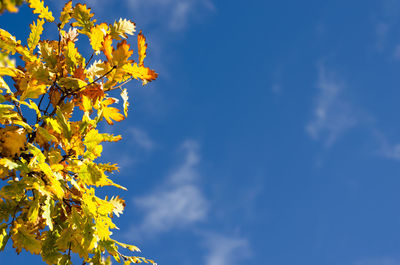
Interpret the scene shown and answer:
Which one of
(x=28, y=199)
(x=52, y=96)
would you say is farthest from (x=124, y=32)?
(x=28, y=199)

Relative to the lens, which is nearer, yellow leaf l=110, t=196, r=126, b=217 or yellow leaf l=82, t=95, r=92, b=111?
yellow leaf l=82, t=95, r=92, b=111

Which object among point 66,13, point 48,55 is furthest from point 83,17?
point 48,55

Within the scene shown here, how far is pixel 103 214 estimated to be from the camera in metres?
2.91

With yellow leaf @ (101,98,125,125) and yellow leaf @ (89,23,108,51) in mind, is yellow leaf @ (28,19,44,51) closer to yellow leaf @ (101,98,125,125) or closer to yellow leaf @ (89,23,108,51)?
yellow leaf @ (89,23,108,51)

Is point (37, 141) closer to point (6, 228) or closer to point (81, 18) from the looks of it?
point (6, 228)

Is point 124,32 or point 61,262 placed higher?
point 124,32

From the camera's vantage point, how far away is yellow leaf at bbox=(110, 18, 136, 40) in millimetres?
3149

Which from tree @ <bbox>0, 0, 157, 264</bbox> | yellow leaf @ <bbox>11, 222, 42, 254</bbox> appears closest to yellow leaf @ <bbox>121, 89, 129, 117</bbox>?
tree @ <bbox>0, 0, 157, 264</bbox>

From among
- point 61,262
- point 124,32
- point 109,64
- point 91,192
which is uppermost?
point 124,32

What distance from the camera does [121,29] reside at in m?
3.17

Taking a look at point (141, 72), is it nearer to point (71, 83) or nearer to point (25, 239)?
point (71, 83)

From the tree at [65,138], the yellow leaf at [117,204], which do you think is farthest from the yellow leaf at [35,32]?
the yellow leaf at [117,204]

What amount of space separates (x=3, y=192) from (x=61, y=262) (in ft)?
2.90

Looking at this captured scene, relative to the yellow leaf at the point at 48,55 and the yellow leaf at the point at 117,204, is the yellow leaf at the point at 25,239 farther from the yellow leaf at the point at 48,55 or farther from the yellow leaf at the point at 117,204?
the yellow leaf at the point at 48,55
